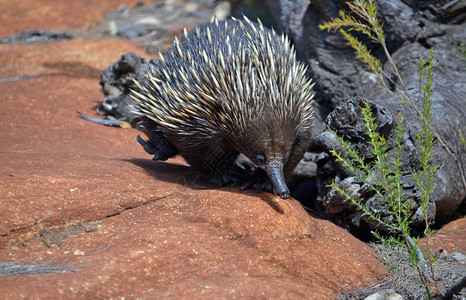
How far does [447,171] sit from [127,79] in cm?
472

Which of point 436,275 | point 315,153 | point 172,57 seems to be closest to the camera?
point 436,275

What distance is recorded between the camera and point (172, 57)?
→ 14.2 ft

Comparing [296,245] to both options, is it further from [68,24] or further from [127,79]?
[68,24]

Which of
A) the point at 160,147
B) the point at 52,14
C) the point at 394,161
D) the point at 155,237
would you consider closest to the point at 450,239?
the point at 394,161

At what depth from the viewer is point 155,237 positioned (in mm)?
3191

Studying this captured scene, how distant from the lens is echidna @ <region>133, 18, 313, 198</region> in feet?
12.2

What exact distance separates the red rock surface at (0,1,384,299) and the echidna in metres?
0.28

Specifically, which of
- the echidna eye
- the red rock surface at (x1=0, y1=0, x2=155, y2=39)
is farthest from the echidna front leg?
the red rock surface at (x1=0, y1=0, x2=155, y2=39)

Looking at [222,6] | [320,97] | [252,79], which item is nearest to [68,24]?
[222,6]

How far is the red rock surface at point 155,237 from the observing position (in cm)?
282

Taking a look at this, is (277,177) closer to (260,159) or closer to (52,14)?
(260,159)

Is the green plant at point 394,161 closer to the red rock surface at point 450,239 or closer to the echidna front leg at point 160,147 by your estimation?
the red rock surface at point 450,239

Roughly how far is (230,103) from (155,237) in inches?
45.7

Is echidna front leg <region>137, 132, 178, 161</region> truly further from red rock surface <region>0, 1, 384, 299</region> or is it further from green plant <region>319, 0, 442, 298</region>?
green plant <region>319, 0, 442, 298</region>
